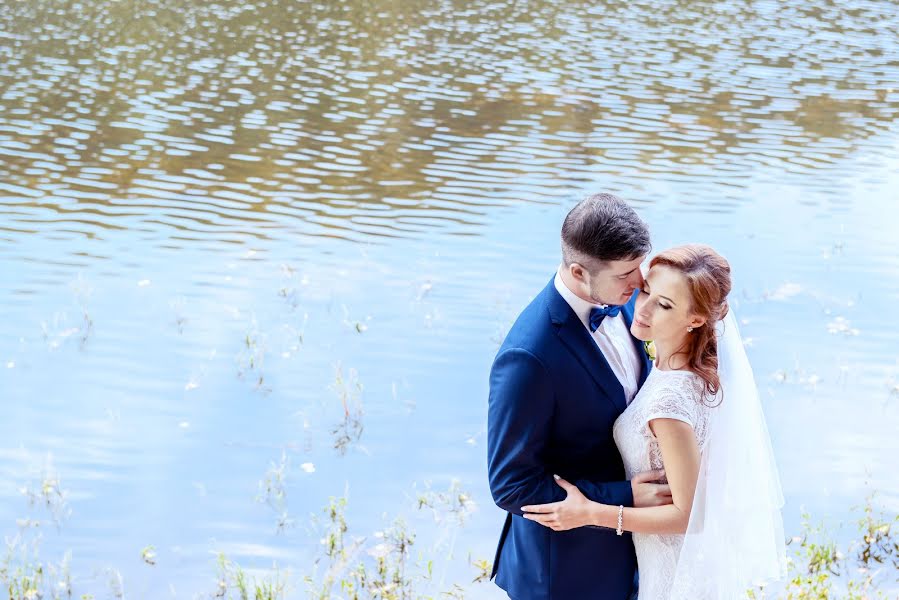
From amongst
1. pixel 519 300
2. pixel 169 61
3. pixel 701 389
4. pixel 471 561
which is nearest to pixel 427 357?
pixel 519 300

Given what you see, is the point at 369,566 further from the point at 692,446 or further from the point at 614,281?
the point at 614,281

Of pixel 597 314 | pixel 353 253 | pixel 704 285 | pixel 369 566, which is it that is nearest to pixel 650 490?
pixel 597 314

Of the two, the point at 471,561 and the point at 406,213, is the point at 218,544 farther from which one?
the point at 406,213

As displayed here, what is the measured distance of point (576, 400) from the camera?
3.49 m

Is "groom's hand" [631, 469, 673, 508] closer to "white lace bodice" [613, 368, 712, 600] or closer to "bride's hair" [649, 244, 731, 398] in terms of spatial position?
"white lace bodice" [613, 368, 712, 600]

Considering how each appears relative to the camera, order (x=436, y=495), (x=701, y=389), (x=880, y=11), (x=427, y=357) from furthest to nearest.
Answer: (x=880, y=11), (x=427, y=357), (x=436, y=495), (x=701, y=389)

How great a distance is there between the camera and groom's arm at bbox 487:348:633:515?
344 centimetres

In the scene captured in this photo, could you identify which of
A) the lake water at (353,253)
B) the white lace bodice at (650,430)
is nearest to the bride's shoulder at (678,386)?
the white lace bodice at (650,430)

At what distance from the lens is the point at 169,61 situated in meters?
19.4

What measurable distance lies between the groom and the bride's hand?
27 millimetres

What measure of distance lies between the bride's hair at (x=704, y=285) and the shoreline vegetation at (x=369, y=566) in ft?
8.61

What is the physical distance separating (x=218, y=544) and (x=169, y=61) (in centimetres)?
1469

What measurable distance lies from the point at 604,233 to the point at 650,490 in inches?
36.2

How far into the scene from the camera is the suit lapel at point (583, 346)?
3.49 metres
